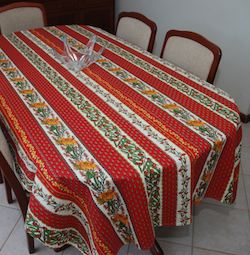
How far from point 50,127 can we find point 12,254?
74 cm

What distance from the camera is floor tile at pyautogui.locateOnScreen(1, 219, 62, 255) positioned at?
138 centimetres

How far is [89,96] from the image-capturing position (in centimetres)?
125

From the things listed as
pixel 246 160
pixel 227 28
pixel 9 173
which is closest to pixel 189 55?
pixel 227 28

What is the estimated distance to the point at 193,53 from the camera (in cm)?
156

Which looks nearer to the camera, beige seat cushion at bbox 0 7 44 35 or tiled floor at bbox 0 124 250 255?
tiled floor at bbox 0 124 250 255

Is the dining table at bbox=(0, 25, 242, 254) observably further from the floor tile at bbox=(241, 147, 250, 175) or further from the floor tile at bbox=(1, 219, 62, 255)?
the floor tile at bbox=(241, 147, 250, 175)

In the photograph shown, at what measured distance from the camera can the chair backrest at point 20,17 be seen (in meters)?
2.05

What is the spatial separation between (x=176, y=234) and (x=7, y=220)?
2.97 feet

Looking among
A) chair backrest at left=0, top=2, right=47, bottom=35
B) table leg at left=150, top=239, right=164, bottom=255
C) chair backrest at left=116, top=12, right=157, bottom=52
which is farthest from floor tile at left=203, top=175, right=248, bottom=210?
chair backrest at left=0, top=2, right=47, bottom=35

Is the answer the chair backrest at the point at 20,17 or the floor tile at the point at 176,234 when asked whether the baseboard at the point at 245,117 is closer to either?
the floor tile at the point at 176,234

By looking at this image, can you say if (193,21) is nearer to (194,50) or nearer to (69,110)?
Answer: (194,50)

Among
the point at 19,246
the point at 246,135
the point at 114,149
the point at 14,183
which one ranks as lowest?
the point at 19,246

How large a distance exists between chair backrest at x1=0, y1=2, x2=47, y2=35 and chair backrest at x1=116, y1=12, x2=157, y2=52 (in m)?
0.62

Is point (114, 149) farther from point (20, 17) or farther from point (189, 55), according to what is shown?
point (20, 17)
